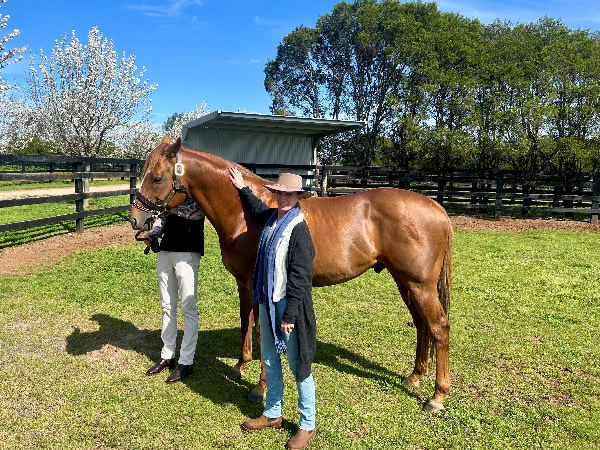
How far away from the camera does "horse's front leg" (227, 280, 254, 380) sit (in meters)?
3.94

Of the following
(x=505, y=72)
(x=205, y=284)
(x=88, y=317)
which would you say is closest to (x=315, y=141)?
(x=505, y=72)

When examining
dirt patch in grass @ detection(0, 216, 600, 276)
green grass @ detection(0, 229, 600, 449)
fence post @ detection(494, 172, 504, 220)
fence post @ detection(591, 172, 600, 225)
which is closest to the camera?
green grass @ detection(0, 229, 600, 449)

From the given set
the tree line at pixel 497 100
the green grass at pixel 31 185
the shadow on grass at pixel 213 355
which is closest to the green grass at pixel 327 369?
the shadow on grass at pixel 213 355

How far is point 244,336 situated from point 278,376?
1011 millimetres

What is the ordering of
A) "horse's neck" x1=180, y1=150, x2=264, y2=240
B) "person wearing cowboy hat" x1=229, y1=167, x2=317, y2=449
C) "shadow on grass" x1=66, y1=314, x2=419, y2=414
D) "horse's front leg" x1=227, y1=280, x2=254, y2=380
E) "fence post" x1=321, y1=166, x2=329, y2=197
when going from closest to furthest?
"person wearing cowboy hat" x1=229, y1=167, x2=317, y2=449, "horse's neck" x1=180, y1=150, x2=264, y2=240, "shadow on grass" x1=66, y1=314, x2=419, y2=414, "horse's front leg" x1=227, y1=280, x2=254, y2=380, "fence post" x1=321, y1=166, x2=329, y2=197

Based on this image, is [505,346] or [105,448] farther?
[505,346]

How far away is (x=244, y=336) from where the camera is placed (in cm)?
407

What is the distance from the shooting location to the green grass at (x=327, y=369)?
3.12 meters

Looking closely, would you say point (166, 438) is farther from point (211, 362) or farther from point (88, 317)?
point (88, 317)

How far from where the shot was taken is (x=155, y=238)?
383cm

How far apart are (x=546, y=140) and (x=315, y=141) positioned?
8.57 metres

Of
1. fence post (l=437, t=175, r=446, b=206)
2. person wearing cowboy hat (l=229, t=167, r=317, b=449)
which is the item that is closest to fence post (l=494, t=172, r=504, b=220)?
fence post (l=437, t=175, r=446, b=206)

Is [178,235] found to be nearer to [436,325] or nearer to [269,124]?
[436,325]

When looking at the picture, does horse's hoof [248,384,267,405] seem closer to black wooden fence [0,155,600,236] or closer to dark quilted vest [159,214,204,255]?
dark quilted vest [159,214,204,255]
